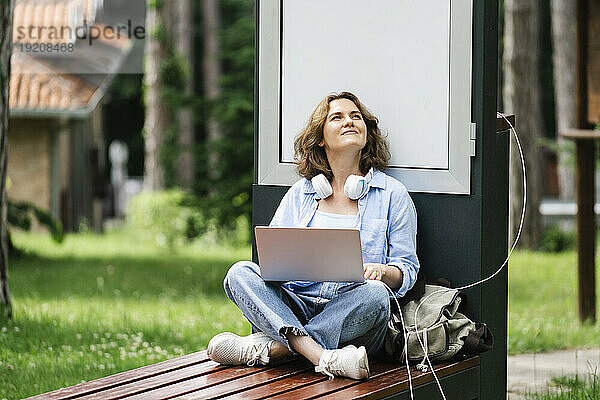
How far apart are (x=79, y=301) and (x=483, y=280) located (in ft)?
17.1

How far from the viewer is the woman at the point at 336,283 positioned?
167 inches

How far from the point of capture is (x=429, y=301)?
456 cm

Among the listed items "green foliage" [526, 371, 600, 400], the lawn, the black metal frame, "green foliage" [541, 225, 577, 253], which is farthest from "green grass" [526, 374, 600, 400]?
"green foliage" [541, 225, 577, 253]

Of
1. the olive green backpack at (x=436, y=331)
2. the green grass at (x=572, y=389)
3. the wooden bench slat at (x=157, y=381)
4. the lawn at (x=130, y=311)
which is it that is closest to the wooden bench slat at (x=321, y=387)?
the olive green backpack at (x=436, y=331)

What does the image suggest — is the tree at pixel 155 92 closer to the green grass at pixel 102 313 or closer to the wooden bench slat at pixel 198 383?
the green grass at pixel 102 313

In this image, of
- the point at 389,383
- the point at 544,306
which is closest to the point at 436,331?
the point at 389,383

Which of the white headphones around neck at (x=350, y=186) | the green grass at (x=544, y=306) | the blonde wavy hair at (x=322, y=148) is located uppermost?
the blonde wavy hair at (x=322, y=148)

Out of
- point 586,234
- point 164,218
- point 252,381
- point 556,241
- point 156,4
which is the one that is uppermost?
point 156,4

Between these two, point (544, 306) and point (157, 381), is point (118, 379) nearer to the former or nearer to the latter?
point (157, 381)

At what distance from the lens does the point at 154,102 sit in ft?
54.9

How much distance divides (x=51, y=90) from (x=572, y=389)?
12.2 m

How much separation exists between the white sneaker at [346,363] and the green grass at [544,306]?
10.6 feet

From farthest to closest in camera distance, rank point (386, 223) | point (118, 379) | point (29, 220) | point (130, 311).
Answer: point (29, 220) → point (130, 311) → point (386, 223) → point (118, 379)

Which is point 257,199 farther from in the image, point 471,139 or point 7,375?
point 7,375
